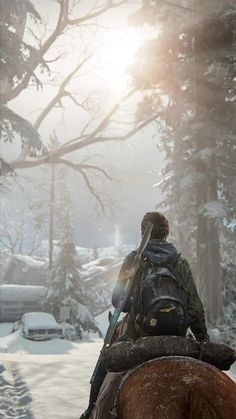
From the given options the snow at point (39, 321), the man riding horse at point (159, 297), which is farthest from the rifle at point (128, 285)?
the snow at point (39, 321)

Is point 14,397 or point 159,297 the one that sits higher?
point 159,297

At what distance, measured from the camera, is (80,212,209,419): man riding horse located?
11.3ft

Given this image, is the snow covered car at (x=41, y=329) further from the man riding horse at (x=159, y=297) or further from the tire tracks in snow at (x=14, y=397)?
the man riding horse at (x=159, y=297)

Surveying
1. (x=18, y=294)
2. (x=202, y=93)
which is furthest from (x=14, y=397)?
(x=18, y=294)

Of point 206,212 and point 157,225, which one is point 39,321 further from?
point 157,225

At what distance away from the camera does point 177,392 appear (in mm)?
2623

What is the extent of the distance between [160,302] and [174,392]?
893mm

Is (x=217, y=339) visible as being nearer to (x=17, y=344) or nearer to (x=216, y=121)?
(x=216, y=121)

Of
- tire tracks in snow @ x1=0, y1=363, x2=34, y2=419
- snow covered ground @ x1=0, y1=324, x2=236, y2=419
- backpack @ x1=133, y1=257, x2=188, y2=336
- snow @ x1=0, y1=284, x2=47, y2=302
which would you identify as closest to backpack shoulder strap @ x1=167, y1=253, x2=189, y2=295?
backpack @ x1=133, y1=257, x2=188, y2=336

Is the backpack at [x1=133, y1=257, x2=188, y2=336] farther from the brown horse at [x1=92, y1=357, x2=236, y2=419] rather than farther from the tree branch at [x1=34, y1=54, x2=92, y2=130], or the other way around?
→ the tree branch at [x1=34, y1=54, x2=92, y2=130]

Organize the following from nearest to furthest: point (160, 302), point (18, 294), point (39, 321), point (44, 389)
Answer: point (160, 302)
point (44, 389)
point (39, 321)
point (18, 294)

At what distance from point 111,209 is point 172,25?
8.90 metres

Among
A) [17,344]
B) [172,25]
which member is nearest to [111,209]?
[172,25]

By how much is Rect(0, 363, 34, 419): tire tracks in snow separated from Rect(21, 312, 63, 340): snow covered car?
17576 millimetres
